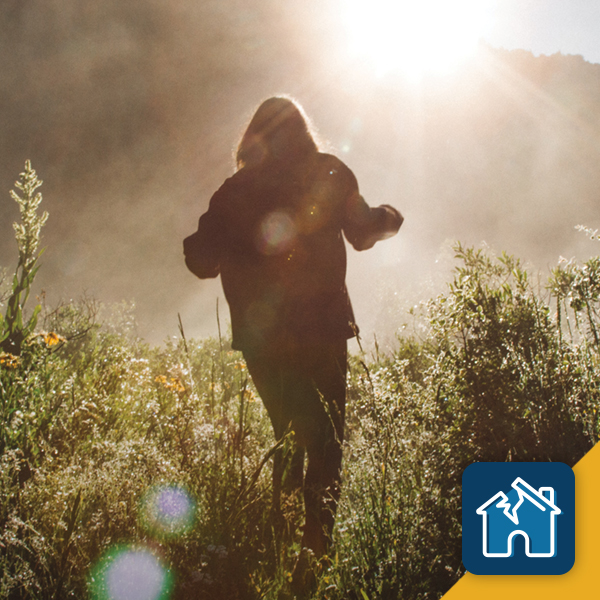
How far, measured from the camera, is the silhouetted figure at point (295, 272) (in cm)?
168

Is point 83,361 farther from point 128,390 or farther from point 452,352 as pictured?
point 452,352

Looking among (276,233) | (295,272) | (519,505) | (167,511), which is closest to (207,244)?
(276,233)

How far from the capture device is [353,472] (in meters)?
1.59

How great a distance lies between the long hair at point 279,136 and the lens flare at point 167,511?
1.60 metres

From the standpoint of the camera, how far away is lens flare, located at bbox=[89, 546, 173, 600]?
96 cm

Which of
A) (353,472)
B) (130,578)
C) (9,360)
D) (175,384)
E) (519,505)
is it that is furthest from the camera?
(9,360)

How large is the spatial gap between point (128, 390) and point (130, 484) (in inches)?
89.0

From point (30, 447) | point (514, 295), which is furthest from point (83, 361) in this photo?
point (514, 295)

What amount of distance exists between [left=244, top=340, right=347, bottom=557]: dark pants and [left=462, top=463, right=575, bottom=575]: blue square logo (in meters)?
0.56

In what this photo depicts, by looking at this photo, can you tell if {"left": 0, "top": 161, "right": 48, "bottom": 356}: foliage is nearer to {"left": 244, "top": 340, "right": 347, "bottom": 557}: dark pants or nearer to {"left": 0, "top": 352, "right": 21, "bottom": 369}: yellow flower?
{"left": 0, "top": 352, "right": 21, "bottom": 369}: yellow flower

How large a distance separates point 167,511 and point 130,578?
196 millimetres

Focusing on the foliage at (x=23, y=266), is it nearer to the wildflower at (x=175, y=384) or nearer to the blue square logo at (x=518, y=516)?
Answer: the wildflower at (x=175, y=384)

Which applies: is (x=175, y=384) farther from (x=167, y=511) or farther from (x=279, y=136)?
(x=279, y=136)

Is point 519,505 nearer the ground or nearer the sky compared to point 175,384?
nearer the ground
